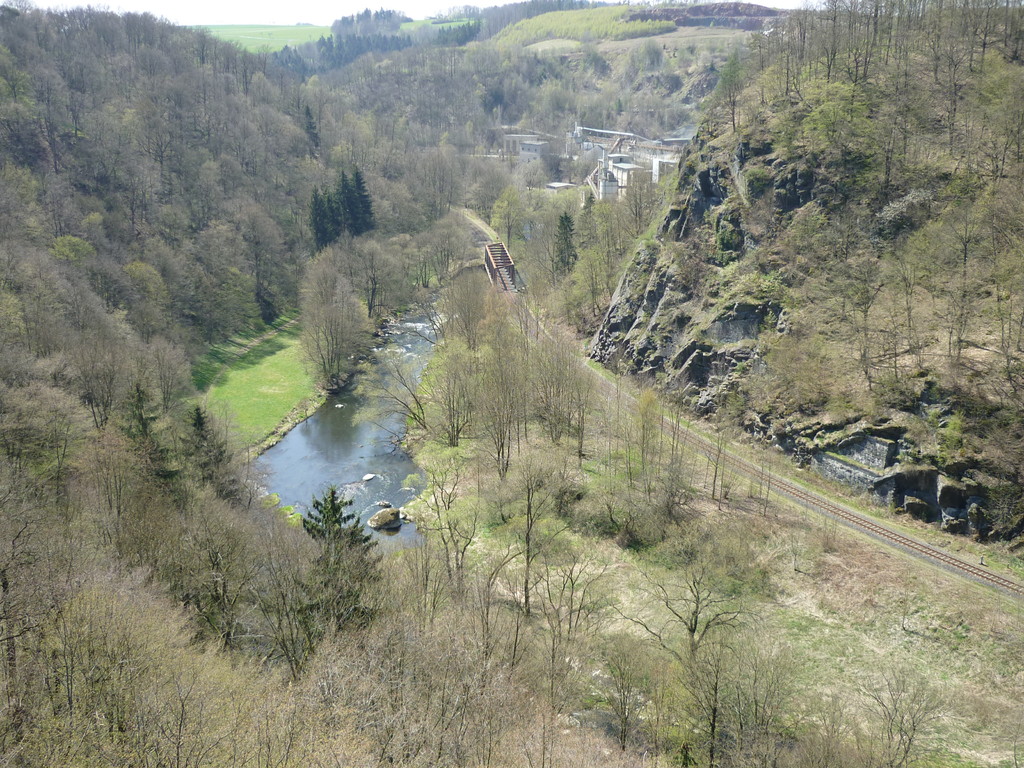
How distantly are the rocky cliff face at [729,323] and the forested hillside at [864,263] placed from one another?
0.12m

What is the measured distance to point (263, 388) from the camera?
59781 millimetres

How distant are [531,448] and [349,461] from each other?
46.1 ft

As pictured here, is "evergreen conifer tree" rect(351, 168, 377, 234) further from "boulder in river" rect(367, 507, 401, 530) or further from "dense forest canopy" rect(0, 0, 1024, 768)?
"boulder in river" rect(367, 507, 401, 530)

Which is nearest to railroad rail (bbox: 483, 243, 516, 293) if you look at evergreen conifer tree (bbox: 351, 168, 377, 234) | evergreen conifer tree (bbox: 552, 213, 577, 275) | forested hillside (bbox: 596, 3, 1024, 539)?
evergreen conifer tree (bbox: 552, 213, 577, 275)

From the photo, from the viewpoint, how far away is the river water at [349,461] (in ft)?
143

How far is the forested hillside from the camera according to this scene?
34844 millimetres

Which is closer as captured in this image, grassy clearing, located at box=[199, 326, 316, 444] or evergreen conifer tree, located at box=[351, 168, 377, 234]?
grassy clearing, located at box=[199, 326, 316, 444]

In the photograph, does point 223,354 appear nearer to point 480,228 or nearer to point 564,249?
point 564,249

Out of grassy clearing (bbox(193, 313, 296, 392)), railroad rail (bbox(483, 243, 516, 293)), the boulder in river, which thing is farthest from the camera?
railroad rail (bbox(483, 243, 516, 293))

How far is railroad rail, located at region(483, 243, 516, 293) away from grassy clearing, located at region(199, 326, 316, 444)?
24.2 m

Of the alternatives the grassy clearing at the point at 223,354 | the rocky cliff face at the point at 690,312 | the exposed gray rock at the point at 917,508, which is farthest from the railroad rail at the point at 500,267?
the exposed gray rock at the point at 917,508

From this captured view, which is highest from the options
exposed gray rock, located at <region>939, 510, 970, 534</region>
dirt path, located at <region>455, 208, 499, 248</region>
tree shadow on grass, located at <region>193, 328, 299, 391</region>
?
dirt path, located at <region>455, 208, 499, 248</region>

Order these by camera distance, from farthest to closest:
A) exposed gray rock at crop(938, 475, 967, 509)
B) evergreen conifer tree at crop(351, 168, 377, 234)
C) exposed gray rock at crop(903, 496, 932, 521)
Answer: evergreen conifer tree at crop(351, 168, 377, 234) < exposed gray rock at crop(903, 496, 932, 521) < exposed gray rock at crop(938, 475, 967, 509)

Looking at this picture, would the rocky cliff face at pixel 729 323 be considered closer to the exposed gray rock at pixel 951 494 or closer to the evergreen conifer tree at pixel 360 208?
the exposed gray rock at pixel 951 494
